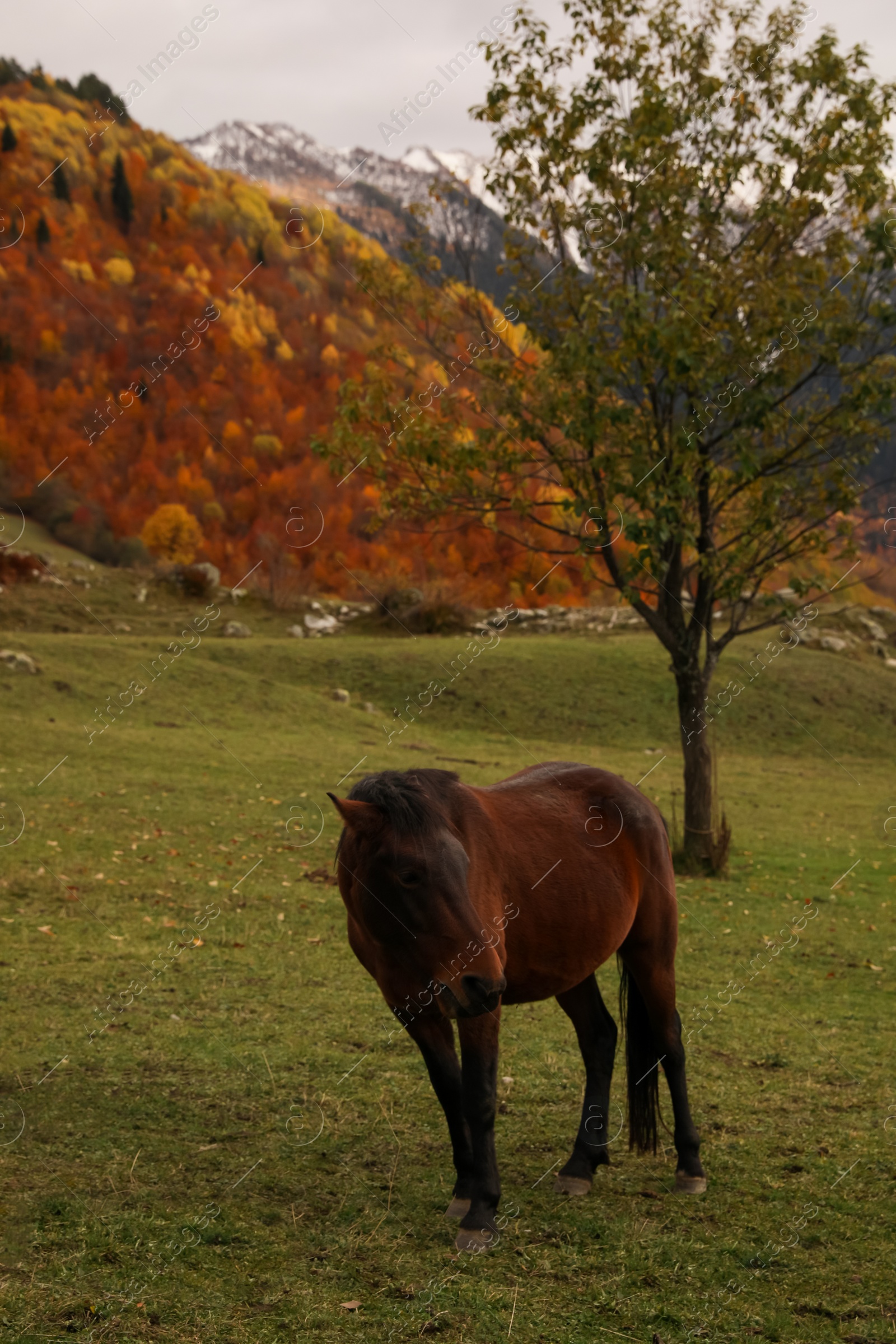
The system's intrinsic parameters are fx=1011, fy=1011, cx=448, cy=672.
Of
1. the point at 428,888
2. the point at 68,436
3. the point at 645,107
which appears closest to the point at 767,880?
the point at 645,107

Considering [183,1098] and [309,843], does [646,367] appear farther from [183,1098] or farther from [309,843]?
[183,1098]

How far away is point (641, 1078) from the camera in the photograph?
16.3 feet

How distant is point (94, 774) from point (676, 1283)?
502 inches

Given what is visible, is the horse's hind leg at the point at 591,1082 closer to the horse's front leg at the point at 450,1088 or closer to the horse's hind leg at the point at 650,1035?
the horse's hind leg at the point at 650,1035

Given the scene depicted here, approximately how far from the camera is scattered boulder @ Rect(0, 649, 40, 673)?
20453 millimetres

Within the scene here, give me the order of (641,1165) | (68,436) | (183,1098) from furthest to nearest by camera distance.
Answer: (68,436)
(183,1098)
(641,1165)

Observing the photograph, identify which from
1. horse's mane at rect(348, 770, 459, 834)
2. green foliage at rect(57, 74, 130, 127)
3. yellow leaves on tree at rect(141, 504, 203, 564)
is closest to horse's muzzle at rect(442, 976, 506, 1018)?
horse's mane at rect(348, 770, 459, 834)

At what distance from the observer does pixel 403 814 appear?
12.4 feet

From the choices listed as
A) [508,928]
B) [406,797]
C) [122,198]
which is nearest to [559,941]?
[508,928]

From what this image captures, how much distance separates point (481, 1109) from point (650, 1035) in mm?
1346

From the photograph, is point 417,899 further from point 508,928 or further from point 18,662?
point 18,662

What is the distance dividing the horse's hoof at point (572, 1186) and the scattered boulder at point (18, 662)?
18362 millimetres

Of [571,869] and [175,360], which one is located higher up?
[175,360]

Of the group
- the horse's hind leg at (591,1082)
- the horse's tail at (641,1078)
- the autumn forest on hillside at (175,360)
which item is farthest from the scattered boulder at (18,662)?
the horse's tail at (641,1078)
